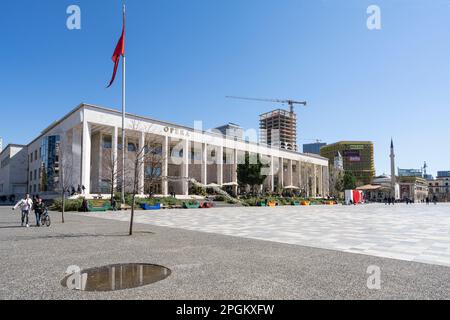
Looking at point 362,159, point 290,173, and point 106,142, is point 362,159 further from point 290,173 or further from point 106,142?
point 106,142

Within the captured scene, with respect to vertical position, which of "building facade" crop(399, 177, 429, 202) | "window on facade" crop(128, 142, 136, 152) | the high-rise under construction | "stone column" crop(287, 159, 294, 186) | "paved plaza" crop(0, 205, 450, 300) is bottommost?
"building facade" crop(399, 177, 429, 202)

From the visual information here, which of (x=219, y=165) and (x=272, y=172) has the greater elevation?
(x=219, y=165)

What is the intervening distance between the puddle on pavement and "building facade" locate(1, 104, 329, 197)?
24.2 metres

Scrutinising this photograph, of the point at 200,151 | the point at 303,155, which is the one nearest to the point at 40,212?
the point at 200,151

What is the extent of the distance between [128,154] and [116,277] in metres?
45.1

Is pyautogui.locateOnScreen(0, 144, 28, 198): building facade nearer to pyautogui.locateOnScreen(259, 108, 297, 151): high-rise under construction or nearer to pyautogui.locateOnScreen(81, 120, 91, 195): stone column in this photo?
pyautogui.locateOnScreen(81, 120, 91, 195): stone column

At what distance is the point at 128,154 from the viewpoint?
4853 centimetres

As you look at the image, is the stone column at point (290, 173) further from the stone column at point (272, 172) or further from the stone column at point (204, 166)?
the stone column at point (204, 166)

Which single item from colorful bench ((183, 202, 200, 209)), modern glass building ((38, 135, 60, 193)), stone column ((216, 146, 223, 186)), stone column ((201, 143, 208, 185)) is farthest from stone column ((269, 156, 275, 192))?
modern glass building ((38, 135, 60, 193))

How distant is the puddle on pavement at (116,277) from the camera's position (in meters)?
5.15

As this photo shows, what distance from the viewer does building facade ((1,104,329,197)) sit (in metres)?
41.9

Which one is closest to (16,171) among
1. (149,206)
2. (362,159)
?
(149,206)

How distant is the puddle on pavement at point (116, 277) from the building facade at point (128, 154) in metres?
24.2
